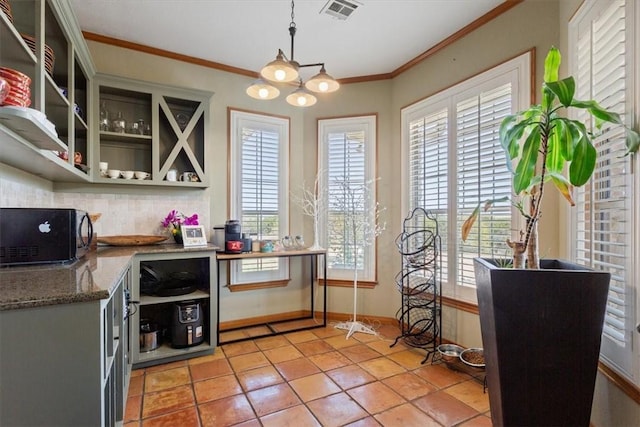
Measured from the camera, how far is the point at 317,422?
1837 millimetres

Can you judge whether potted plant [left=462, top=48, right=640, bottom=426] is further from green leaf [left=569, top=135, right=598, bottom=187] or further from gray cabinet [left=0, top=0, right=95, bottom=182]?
gray cabinet [left=0, top=0, right=95, bottom=182]

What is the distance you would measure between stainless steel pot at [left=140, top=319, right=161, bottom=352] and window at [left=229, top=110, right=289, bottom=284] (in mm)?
890

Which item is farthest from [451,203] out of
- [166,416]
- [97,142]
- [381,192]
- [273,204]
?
[97,142]

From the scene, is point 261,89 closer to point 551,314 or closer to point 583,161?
point 583,161

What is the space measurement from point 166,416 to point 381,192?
8.72 feet

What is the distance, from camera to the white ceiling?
2.34 metres

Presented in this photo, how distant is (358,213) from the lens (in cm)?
346

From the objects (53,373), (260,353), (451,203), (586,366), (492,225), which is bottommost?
(260,353)

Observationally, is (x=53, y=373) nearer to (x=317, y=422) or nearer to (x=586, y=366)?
(x=317, y=422)

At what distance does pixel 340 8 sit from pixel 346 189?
1.70m

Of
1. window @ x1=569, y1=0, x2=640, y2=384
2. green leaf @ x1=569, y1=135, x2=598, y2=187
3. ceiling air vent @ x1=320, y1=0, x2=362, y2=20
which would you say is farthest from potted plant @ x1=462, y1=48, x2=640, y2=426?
ceiling air vent @ x1=320, y1=0, x2=362, y2=20

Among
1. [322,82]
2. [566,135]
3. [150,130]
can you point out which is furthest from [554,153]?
[150,130]

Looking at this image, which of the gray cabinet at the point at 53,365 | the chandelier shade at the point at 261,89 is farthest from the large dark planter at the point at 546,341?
the chandelier shade at the point at 261,89

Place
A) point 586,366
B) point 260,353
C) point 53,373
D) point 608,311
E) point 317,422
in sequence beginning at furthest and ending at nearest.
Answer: point 260,353
point 317,422
point 608,311
point 586,366
point 53,373
